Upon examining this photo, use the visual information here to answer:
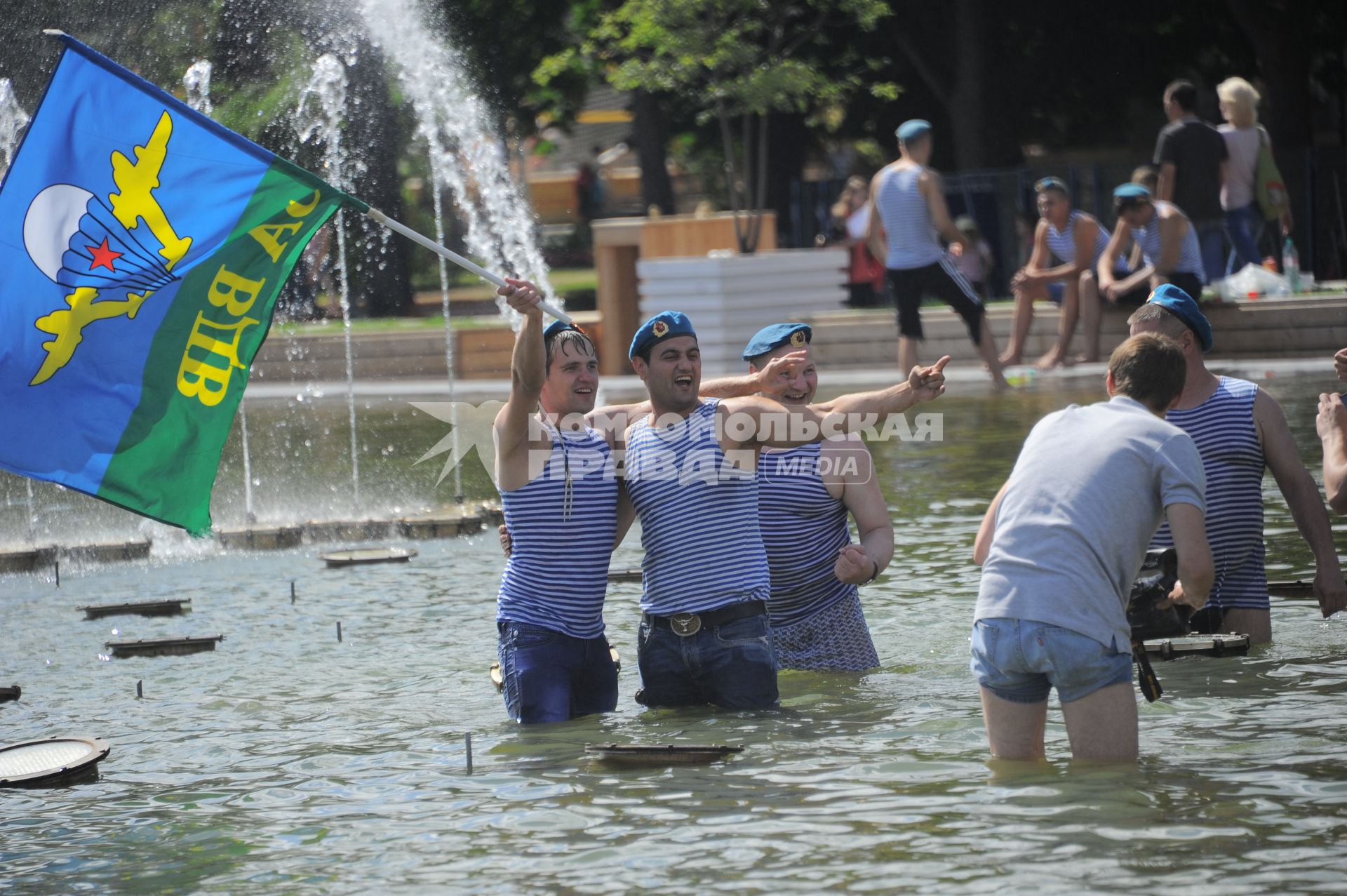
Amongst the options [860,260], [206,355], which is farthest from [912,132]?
[206,355]

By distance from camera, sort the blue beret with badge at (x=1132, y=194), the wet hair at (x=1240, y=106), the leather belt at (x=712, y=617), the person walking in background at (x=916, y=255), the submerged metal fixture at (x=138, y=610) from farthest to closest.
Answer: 1. the wet hair at (x=1240, y=106)
2. the person walking in background at (x=916, y=255)
3. the blue beret with badge at (x=1132, y=194)
4. the submerged metal fixture at (x=138, y=610)
5. the leather belt at (x=712, y=617)

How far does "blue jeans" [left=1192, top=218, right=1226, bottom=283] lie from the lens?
56.4 feet

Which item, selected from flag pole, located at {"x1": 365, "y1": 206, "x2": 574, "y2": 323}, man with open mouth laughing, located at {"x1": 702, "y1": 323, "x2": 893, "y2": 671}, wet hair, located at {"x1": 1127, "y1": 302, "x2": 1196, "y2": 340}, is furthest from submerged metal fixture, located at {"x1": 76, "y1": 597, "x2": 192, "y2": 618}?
wet hair, located at {"x1": 1127, "y1": 302, "x2": 1196, "y2": 340}

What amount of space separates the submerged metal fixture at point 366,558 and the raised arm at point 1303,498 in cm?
549

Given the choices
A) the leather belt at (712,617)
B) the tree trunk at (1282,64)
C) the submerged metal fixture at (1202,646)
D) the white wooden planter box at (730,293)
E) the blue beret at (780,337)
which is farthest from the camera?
the tree trunk at (1282,64)

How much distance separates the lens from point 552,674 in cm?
678

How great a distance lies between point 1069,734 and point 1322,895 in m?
1.06

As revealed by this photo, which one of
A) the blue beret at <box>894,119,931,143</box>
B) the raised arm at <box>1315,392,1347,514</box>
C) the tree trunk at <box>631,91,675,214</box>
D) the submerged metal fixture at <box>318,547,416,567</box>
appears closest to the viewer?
the raised arm at <box>1315,392,1347,514</box>

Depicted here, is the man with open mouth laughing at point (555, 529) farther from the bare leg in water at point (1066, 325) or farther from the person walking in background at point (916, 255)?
the bare leg in water at point (1066, 325)

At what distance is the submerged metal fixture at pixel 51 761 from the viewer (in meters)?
6.51

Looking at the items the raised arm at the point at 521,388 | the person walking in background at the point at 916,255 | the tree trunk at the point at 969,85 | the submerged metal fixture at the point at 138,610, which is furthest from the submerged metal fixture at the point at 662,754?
the tree trunk at the point at 969,85

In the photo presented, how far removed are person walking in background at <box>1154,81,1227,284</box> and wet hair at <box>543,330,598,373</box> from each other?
11.0 meters

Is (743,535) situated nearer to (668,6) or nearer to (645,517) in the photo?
(645,517)

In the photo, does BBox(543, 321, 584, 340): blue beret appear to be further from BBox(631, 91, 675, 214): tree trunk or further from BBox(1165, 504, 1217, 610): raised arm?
BBox(631, 91, 675, 214): tree trunk
